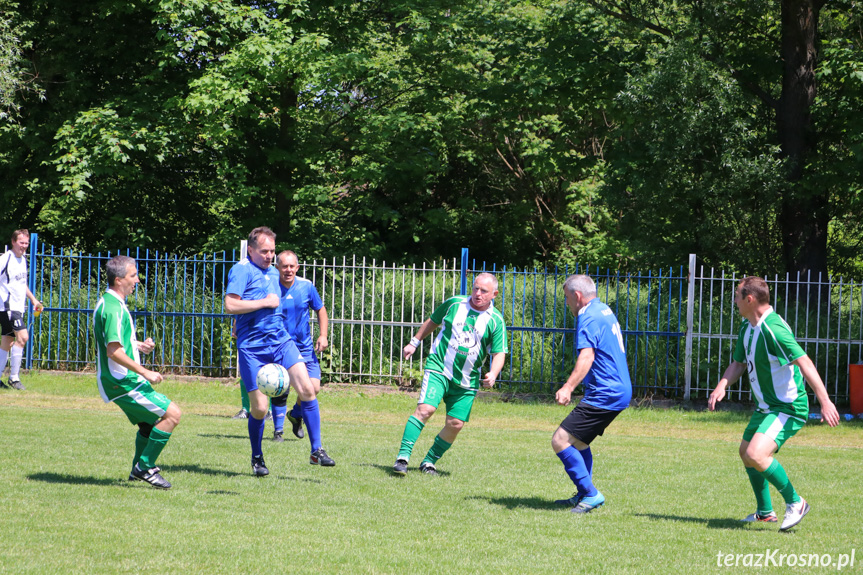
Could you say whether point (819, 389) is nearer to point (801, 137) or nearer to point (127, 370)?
point (127, 370)

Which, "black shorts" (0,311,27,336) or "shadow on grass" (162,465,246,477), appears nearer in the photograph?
"shadow on grass" (162,465,246,477)

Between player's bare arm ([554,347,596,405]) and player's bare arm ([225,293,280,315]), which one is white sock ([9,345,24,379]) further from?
player's bare arm ([554,347,596,405])

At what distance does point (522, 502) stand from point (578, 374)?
1.25 m

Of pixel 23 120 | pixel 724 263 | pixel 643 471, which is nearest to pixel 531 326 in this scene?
pixel 724 263

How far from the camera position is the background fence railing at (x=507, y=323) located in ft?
47.4

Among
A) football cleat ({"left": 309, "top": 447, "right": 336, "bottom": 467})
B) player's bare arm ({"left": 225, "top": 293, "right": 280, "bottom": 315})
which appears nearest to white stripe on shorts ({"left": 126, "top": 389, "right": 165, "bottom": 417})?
player's bare arm ({"left": 225, "top": 293, "right": 280, "bottom": 315})

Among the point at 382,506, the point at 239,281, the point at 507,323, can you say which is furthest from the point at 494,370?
the point at 507,323

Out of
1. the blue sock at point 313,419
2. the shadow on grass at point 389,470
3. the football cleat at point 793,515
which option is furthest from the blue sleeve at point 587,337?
the blue sock at point 313,419

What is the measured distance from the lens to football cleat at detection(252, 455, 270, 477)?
731cm

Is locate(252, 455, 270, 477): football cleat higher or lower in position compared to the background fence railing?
lower

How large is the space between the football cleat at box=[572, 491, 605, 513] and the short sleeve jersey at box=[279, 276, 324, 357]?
155 inches

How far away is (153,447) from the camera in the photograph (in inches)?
263

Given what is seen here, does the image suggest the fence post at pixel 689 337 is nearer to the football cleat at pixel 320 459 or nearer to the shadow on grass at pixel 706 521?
the football cleat at pixel 320 459

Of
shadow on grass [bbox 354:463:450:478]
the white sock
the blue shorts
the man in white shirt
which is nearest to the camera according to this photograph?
the blue shorts
